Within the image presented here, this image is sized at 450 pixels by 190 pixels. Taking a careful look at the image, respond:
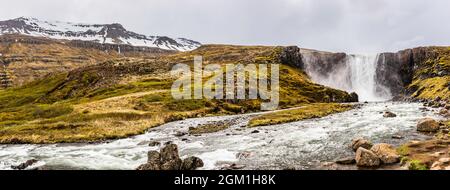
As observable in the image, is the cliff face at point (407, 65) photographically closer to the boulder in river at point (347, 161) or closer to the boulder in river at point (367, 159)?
the boulder in river at point (347, 161)

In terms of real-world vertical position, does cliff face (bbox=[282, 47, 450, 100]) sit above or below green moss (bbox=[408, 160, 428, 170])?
above

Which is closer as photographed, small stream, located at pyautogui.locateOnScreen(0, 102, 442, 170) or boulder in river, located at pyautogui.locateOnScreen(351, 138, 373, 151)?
boulder in river, located at pyautogui.locateOnScreen(351, 138, 373, 151)

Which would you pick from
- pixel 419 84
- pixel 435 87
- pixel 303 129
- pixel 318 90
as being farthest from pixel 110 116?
pixel 419 84

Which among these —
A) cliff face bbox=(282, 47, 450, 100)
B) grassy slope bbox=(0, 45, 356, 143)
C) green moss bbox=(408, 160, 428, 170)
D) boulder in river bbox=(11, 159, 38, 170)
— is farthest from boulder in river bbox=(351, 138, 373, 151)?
cliff face bbox=(282, 47, 450, 100)

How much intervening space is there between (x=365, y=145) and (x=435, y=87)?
93.3 meters

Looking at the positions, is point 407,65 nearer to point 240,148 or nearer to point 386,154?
point 240,148

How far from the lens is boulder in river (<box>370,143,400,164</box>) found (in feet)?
106

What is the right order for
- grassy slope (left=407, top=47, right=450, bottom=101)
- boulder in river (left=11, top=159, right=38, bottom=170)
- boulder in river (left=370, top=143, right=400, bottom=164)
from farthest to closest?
grassy slope (left=407, top=47, right=450, bottom=101), boulder in river (left=11, top=159, right=38, bottom=170), boulder in river (left=370, top=143, right=400, bottom=164)

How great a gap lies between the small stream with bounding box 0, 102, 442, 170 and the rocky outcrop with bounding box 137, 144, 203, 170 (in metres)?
1.21

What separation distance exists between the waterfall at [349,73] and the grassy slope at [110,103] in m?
12.4

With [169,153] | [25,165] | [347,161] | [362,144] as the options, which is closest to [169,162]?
[169,153]

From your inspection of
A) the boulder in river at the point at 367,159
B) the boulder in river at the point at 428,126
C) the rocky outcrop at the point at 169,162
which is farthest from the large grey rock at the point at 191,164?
the boulder in river at the point at 428,126

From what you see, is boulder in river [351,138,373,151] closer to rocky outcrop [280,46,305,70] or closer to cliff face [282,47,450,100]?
cliff face [282,47,450,100]

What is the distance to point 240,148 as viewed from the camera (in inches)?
1763
